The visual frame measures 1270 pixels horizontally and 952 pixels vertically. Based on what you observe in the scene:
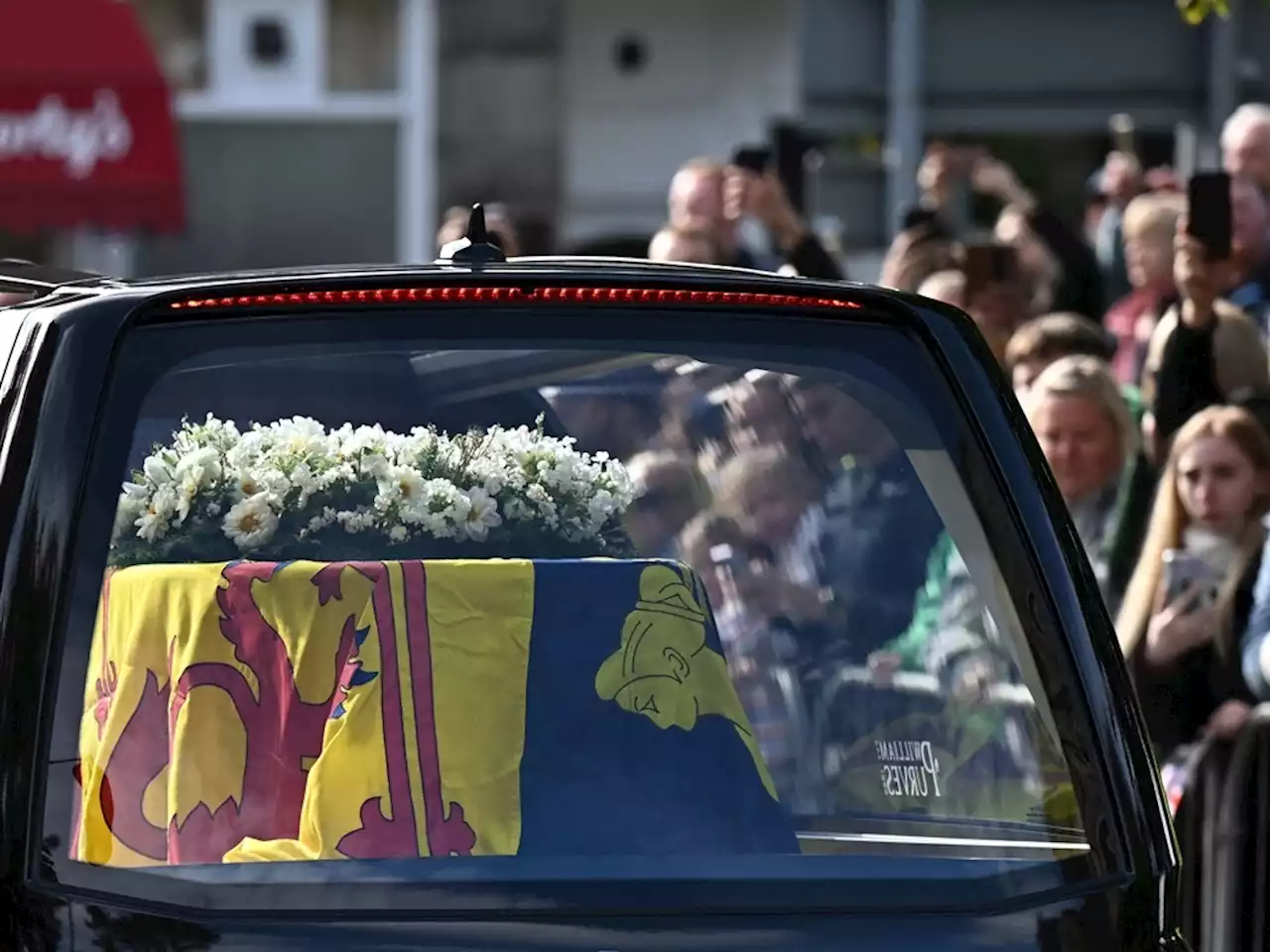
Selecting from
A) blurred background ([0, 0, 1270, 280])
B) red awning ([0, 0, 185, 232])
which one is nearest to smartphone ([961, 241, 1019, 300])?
blurred background ([0, 0, 1270, 280])

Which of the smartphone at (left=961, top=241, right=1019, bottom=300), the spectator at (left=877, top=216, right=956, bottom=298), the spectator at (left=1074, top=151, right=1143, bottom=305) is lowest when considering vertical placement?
the smartphone at (left=961, top=241, right=1019, bottom=300)

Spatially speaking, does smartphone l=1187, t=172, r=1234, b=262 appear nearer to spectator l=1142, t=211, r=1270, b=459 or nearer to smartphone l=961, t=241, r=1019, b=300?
spectator l=1142, t=211, r=1270, b=459

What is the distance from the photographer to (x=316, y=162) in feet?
53.3

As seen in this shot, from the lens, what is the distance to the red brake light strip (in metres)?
2.77

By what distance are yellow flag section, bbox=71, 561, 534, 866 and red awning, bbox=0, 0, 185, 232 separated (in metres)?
11.5

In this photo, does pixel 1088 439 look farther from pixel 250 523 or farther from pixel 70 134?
pixel 70 134

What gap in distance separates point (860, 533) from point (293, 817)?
36.1 inches

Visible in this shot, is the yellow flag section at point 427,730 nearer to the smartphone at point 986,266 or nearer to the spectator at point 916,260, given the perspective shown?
the smartphone at point 986,266

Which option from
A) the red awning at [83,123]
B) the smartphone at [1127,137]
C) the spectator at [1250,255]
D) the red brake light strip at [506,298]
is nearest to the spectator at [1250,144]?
the spectator at [1250,255]

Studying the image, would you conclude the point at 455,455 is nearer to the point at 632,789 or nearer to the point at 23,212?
the point at 632,789

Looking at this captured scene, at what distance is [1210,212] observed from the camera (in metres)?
7.23

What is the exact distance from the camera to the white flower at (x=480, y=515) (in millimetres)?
2891

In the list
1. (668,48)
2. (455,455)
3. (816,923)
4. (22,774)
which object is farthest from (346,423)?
(668,48)

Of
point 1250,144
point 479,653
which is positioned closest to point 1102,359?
point 1250,144
